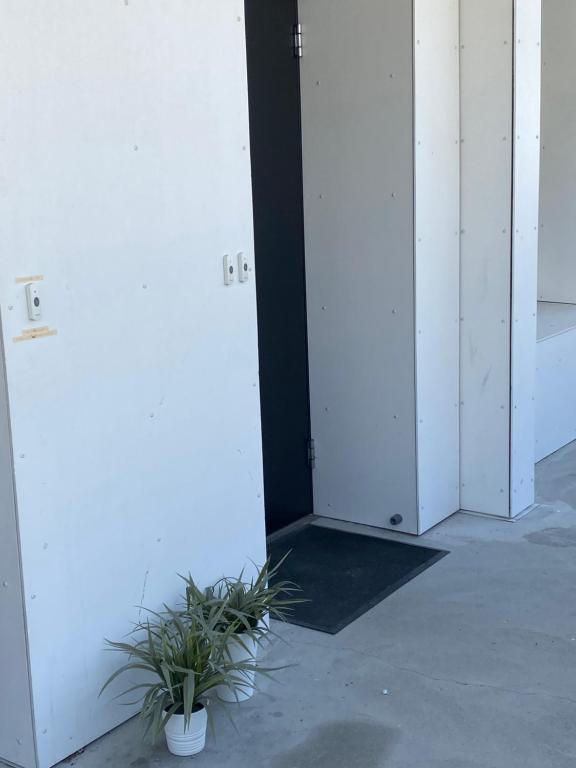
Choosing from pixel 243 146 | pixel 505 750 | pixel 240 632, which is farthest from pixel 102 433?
pixel 505 750

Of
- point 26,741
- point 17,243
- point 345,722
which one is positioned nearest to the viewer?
point 17,243

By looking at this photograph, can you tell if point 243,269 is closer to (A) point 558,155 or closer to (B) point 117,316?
(B) point 117,316

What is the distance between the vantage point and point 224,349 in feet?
9.39

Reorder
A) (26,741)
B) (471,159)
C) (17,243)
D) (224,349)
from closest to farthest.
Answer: (17,243), (26,741), (224,349), (471,159)

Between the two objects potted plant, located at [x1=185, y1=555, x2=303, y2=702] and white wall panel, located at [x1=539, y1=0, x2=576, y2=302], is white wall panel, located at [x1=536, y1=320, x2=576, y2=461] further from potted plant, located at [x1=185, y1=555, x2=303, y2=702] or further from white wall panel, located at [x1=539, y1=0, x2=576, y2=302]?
potted plant, located at [x1=185, y1=555, x2=303, y2=702]

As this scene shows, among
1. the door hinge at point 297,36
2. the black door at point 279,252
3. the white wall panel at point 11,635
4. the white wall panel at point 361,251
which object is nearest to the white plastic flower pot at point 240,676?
the white wall panel at point 11,635

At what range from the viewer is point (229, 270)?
284 cm

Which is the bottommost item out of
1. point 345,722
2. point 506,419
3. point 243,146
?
point 345,722

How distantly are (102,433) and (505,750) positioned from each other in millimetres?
1267

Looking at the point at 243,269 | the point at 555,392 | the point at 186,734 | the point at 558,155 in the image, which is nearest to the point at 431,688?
the point at 186,734

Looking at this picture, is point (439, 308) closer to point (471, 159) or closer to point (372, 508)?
point (471, 159)

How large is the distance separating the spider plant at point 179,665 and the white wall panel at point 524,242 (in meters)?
1.85

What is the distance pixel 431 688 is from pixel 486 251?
185 centimetres

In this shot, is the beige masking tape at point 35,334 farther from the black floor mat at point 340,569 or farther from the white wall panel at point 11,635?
the black floor mat at point 340,569
